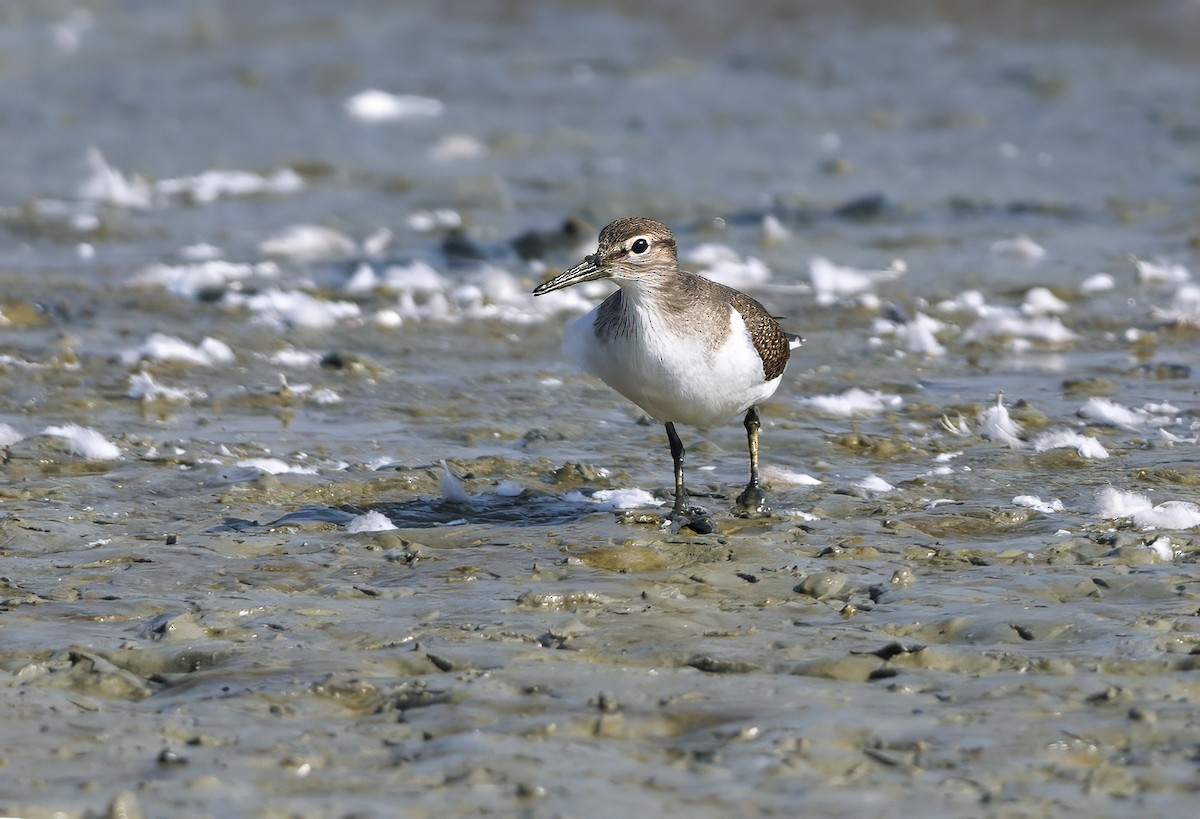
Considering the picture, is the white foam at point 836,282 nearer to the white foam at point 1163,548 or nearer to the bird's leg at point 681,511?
the bird's leg at point 681,511

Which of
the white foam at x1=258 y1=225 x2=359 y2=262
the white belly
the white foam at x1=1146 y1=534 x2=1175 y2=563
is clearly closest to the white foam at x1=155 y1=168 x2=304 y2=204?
the white foam at x1=258 y1=225 x2=359 y2=262

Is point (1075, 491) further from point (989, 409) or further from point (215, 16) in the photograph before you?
point (215, 16)

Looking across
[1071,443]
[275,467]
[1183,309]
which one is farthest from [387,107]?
[1071,443]

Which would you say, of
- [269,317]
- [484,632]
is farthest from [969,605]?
[269,317]

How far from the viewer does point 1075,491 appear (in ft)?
23.2

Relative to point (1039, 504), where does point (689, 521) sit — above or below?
below

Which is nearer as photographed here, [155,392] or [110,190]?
[155,392]

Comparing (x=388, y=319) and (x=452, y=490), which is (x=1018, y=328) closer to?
(x=388, y=319)

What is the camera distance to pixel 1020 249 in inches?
479

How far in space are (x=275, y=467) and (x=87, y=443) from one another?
0.89 metres

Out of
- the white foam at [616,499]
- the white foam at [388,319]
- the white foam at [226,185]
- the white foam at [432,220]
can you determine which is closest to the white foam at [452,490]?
the white foam at [616,499]

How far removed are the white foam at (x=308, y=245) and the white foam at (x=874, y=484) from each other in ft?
19.1

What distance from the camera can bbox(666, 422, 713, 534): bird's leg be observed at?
6.70 m

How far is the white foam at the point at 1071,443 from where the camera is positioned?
25.1 ft
